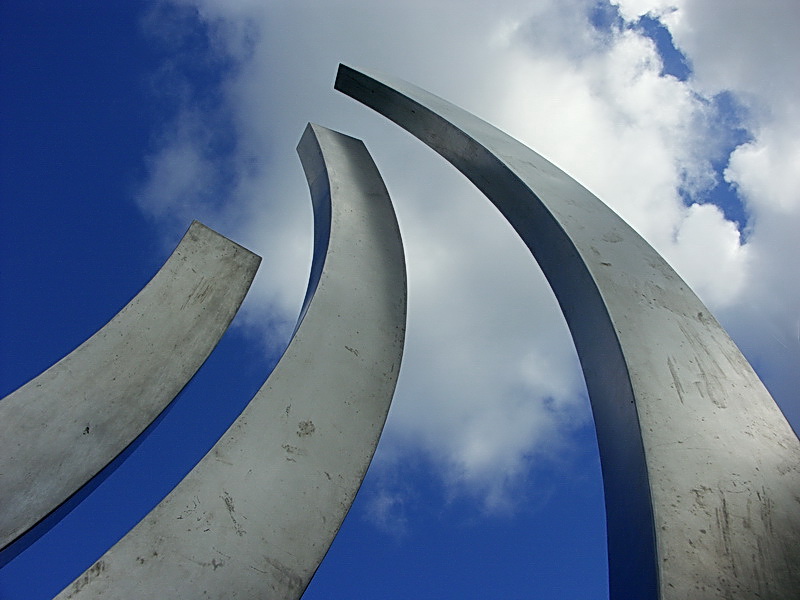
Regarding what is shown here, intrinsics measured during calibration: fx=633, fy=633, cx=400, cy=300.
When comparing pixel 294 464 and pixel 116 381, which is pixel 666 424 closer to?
pixel 294 464

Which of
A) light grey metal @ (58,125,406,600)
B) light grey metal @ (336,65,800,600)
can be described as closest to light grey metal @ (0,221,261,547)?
light grey metal @ (58,125,406,600)

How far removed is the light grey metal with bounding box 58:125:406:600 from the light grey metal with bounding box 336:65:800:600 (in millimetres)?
2384

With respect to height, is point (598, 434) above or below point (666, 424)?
above

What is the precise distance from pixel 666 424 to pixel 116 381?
7.33 m

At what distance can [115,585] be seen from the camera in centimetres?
502

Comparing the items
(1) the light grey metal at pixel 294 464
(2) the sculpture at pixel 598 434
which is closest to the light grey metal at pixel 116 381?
(1) the light grey metal at pixel 294 464

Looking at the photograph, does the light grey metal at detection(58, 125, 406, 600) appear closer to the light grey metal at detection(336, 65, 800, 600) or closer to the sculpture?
the sculpture

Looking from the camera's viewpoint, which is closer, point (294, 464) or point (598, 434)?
point (598, 434)

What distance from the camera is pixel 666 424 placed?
5.01 metres

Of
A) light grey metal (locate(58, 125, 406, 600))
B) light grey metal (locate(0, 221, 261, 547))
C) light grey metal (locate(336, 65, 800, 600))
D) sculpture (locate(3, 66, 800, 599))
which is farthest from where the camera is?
light grey metal (locate(0, 221, 261, 547))

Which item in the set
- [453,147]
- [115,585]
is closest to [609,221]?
[453,147]

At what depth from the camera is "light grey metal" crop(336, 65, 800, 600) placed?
434 centimetres

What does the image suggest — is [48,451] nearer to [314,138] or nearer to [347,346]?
[347,346]

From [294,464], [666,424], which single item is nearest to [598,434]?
[666,424]
